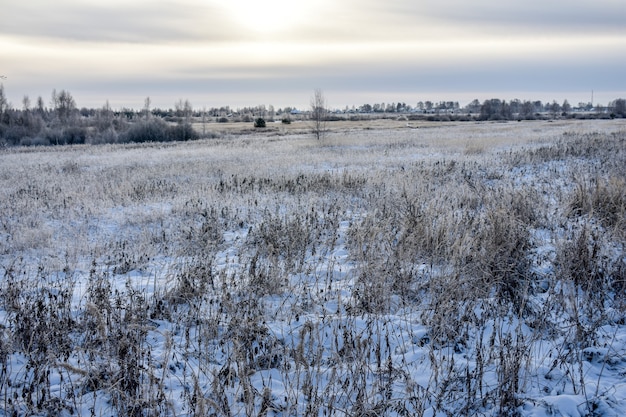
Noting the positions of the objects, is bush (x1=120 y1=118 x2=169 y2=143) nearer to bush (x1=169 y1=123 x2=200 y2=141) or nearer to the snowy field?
bush (x1=169 y1=123 x2=200 y2=141)

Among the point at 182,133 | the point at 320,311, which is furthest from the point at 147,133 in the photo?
the point at 320,311

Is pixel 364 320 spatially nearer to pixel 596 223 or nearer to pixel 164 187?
pixel 596 223

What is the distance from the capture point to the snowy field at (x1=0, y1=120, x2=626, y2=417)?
360 centimetres

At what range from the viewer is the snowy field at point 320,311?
360 centimetres

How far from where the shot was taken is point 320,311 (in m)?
5.34

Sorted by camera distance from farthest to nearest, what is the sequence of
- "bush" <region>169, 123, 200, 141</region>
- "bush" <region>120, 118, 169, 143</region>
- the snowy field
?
"bush" <region>169, 123, 200, 141</region> → "bush" <region>120, 118, 169, 143</region> → the snowy field

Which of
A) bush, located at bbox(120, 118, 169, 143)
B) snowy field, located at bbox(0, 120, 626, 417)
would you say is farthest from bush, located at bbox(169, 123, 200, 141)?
snowy field, located at bbox(0, 120, 626, 417)

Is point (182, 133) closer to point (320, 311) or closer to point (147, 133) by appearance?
point (147, 133)

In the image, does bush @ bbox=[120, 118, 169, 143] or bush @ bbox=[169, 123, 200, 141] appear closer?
bush @ bbox=[120, 118, 169, 143]

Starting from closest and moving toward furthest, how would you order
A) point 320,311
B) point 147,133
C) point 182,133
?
point 320,311, point 147,133, point 182,133

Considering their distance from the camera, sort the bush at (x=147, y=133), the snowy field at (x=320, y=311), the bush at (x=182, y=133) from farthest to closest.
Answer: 1. the bush at (x=182, y=133)
2. the bush at (x=147, y=133)
3. the snowy field at (x=320, y=311)

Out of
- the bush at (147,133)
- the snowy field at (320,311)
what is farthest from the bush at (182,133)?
the snowy field at (320,311)

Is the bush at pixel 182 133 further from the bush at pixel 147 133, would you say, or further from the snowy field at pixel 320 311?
the snowy field at pixel 320 311

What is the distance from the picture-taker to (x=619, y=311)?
504cm
